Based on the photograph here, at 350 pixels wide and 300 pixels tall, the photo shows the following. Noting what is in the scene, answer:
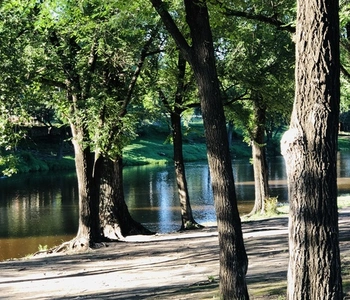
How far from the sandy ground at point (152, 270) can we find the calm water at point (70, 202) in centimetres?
750

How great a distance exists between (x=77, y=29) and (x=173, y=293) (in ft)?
26.1

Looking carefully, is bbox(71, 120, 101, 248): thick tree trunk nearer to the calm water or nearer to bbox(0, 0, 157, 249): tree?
bbox(0, 0, 157, 249): tree

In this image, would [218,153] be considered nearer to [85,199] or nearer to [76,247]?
[85,199]

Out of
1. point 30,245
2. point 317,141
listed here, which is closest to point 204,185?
point 30,245

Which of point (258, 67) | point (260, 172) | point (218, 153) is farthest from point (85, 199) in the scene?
point (260, 172)

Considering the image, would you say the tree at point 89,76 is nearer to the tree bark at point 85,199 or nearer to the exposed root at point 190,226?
the tree bark at point 85,199

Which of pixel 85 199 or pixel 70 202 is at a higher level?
pixel 85 199

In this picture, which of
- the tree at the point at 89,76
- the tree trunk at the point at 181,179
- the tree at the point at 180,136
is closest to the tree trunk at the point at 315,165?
the tree at the point at 89,76

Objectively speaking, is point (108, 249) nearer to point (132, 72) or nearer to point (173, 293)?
point (132, 72)

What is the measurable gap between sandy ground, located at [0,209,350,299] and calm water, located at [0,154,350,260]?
750 centimetres

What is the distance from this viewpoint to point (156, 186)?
40.9 metres

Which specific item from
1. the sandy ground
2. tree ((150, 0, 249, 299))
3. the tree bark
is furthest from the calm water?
→ tree ((150, 0, 249, 299))

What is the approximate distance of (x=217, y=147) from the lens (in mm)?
6660

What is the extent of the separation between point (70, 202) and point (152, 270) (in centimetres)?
2299
